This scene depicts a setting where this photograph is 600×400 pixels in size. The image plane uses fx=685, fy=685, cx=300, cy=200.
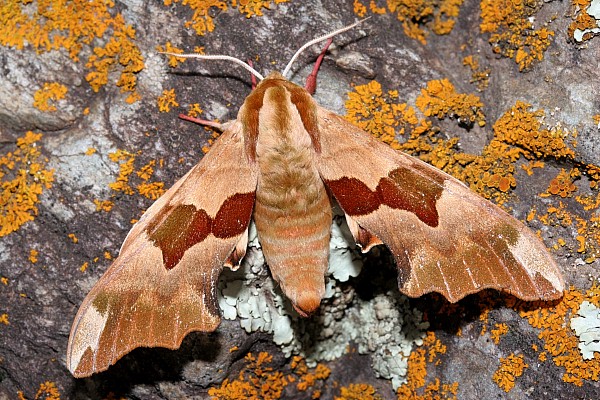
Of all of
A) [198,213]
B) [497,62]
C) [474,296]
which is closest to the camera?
[198,213]

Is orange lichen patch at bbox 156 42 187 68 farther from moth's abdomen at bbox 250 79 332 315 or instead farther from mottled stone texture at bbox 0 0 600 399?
moth's abdomen at bbox 250 79 332 315

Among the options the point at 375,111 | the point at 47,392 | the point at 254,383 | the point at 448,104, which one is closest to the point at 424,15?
the point at 448,104

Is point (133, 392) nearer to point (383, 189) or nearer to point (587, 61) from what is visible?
point (383, 189)

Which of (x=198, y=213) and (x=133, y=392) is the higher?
(x=198, y=213)

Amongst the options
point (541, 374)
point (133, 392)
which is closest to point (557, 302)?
point (541, 374)

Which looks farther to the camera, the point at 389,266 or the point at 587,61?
the point at 389,266

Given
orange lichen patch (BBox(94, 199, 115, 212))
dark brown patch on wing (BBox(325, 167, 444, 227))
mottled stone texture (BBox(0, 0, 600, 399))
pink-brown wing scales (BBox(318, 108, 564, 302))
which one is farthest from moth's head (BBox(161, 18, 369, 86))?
orange lichen patch (BBox(94, 199, 115, 212))
